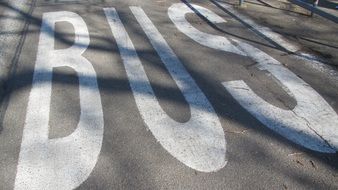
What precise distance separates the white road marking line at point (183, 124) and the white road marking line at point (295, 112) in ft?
1.82

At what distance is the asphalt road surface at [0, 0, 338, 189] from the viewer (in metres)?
3.40

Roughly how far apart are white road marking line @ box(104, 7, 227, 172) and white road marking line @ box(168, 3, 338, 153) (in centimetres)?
55

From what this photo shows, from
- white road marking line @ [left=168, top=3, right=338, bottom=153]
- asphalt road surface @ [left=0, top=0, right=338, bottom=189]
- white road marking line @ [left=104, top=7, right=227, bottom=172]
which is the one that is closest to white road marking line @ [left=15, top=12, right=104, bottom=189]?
asphalt road surface @ [left=0, top=0, right=338, bottom=189]

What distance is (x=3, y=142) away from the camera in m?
3.84

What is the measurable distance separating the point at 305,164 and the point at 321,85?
1769 millimetres

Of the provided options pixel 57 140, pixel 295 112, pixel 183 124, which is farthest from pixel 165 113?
pixel 295 112

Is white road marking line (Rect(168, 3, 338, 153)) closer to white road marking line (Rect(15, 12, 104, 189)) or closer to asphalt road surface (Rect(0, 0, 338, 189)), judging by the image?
asphalt road surface (Rect(0, 0, 338, 189))

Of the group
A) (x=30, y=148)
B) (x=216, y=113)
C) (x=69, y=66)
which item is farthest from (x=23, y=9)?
(x=216, y=113)

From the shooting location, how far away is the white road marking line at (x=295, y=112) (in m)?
3.84

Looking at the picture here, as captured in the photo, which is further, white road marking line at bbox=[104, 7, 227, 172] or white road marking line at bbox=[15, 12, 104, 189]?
white road marking line at bbox=[104, 7, 227, 172]

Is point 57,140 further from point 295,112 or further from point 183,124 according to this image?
point 295,112

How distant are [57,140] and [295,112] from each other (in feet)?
9.36

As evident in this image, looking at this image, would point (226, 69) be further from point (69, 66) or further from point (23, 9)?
point (23, 9)

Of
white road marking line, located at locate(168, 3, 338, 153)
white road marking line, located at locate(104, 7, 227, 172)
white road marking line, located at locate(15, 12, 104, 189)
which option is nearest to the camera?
white road marking line, located at locate(15, 12, 104, 189)
